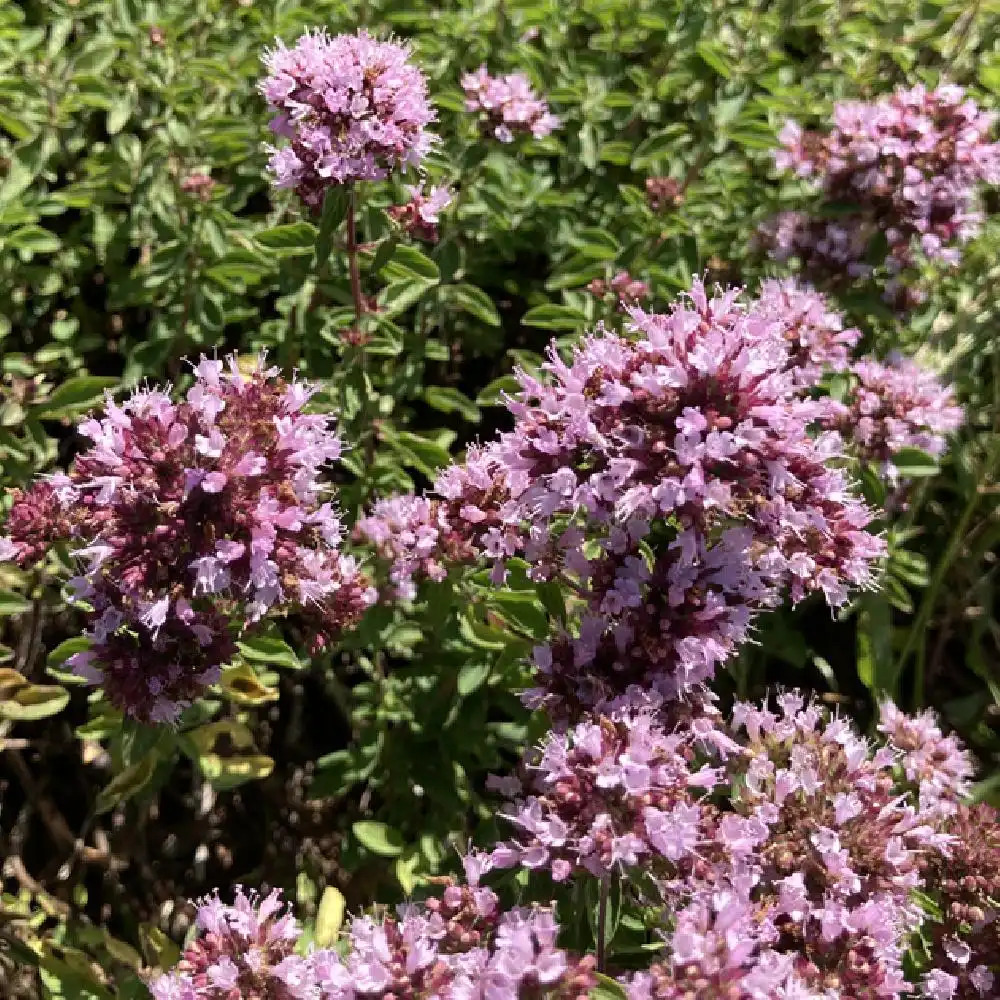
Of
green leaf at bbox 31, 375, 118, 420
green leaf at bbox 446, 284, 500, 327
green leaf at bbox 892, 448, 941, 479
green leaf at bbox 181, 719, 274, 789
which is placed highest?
green leaf at bbox 446, 284, 500, 327

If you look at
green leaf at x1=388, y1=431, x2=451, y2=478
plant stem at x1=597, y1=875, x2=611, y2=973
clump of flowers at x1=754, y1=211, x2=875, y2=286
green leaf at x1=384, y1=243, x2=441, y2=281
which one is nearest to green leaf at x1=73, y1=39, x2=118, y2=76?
green leaf at x1=384, y1=243, x2=441, y2=281

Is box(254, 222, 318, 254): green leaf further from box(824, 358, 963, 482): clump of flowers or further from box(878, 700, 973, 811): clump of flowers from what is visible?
box(878, 700, 973, 811): clump of flowers

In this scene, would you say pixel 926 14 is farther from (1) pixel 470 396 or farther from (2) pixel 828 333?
(1) pixel 470 396

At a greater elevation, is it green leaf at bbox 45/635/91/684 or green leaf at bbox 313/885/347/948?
green leaf at bbox 45/635/91/684

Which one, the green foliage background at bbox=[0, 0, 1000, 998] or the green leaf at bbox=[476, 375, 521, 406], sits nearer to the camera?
the green foliage background at bbox=[0, 0, 1000, 998]

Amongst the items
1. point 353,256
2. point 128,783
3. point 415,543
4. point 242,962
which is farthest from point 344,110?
point 242,962

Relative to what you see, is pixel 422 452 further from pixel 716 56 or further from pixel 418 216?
pixel 716 56

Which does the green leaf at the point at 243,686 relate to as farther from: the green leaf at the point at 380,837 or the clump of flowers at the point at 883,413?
the clump of flowers at the point at 883,413
